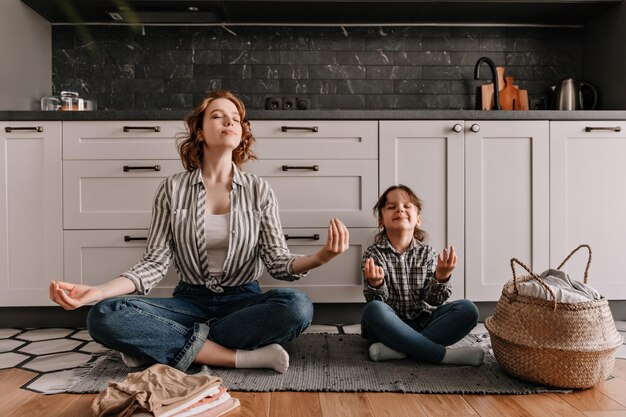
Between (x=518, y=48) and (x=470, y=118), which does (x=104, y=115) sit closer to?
(x=470, y=118)

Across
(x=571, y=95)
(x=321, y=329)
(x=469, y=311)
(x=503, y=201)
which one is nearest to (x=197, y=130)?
(x=321, y=329)

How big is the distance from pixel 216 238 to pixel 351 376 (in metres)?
0.65

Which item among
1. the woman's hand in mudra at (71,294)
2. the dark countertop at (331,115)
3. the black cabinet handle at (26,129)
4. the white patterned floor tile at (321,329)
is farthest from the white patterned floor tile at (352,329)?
the black cabinet handle at (26,129)

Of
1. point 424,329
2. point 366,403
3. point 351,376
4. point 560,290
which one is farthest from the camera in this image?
point 424,329

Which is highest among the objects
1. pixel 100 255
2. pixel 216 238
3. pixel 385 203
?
pixel 385 203

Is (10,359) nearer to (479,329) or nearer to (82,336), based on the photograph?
(82,336)

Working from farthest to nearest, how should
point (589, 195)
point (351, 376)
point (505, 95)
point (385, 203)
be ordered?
point (505, 95), point (589, 195), point (385, 203), point (351, 376)

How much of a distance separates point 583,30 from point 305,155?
6.22 ft

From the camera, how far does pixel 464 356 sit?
1.81 meters

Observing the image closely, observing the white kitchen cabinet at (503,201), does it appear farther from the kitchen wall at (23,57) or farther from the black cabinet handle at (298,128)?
the kitchen wall at (23,57)

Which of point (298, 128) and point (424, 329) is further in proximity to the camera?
point (298, 128)

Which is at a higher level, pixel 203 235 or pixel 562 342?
pixel 203 235

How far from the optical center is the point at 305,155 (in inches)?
96.0

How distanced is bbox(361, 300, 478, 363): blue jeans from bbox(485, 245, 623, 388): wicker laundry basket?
24 cm
